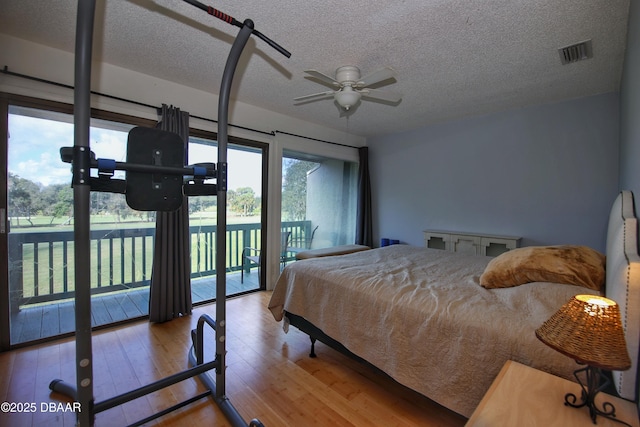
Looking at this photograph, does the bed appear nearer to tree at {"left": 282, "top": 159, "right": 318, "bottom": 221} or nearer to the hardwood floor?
the hardwood floor

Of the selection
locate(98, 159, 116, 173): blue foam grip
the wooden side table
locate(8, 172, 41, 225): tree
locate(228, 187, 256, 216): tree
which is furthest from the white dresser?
locate(8, 172, 41, 225): tree

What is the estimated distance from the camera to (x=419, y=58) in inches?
96.1

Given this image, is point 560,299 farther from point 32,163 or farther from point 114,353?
point 32,163

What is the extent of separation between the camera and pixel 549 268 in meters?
1.56

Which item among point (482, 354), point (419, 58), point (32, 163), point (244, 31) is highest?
point (419, 58)

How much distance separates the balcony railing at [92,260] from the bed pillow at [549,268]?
314cm

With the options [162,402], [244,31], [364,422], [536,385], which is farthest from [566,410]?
[244,31]

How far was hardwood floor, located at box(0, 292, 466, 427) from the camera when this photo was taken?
1.63 metres

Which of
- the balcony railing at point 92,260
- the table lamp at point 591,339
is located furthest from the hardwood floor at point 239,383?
the table lamp at point 591,339

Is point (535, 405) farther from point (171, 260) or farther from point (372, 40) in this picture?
point (171, 260)

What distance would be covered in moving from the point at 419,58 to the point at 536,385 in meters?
2.42

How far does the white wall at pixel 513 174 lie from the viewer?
3.19 m

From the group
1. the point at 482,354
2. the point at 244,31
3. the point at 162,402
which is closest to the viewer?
the point at 482,354

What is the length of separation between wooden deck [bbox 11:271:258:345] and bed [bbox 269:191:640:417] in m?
1.84
